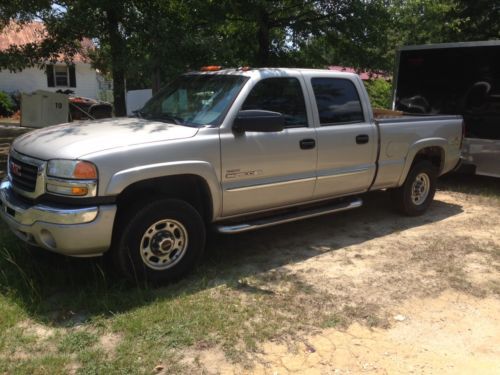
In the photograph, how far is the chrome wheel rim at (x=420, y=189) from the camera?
22.4 feet

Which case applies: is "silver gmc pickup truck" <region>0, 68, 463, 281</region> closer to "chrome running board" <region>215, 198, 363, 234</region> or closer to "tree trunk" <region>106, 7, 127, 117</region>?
"chrome running board" <region>215, 198, 363, 234</region>

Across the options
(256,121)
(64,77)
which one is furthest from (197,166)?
(64,77)

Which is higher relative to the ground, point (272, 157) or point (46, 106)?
point (46, 106)

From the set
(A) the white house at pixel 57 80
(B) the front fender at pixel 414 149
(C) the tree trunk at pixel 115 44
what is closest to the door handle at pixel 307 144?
(B) the front fender at pixel 414 149

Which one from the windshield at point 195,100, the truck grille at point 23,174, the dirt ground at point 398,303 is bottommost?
the dirt ground at point 398,303

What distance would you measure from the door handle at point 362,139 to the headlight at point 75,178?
2.98 metres

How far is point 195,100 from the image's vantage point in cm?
504

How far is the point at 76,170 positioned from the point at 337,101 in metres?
2.99

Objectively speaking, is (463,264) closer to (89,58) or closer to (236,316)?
(236,316)

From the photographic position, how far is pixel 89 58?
9.38 meters

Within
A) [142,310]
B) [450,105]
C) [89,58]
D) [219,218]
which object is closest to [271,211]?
[219,218]

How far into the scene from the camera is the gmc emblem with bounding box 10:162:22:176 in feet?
14.2

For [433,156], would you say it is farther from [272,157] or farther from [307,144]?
[272,157]

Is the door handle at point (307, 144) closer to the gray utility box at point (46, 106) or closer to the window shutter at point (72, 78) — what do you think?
the gray utility box at point (46, 106)
